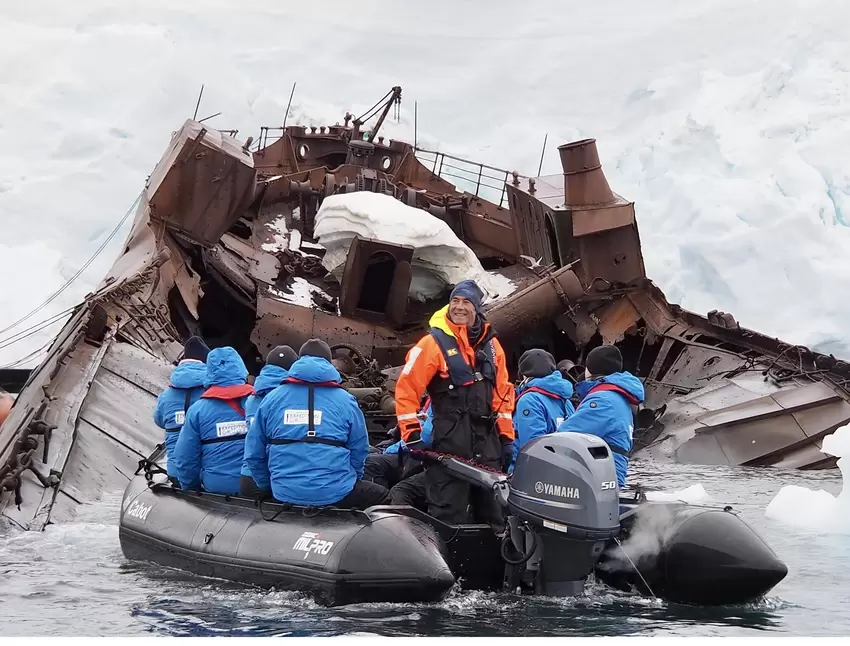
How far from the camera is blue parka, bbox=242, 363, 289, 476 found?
7047mm

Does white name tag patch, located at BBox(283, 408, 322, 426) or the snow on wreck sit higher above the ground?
the snow on wreck

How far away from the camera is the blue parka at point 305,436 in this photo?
6.42 metres

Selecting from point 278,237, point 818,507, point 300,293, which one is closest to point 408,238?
point 300,293

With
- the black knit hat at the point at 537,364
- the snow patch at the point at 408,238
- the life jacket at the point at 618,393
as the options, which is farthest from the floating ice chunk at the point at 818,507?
the snow patch at the point at 408,238

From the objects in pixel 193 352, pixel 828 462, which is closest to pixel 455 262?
pixel 828 462

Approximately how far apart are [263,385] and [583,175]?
8564 millimetres

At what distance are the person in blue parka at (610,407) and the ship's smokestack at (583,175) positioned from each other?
811cm

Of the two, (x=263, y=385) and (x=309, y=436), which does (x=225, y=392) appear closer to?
(x=263, y=385)

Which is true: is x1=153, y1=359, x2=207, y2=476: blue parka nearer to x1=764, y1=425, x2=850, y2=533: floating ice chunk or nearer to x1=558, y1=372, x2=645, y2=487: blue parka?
x1=558, y1=372, x2=645, y2=487: blue parka

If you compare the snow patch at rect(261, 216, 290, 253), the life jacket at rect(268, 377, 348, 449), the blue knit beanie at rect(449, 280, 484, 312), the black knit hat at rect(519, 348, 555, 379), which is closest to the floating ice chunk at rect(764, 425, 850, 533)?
the black knit hat at rect(519, 348, 555, 379)

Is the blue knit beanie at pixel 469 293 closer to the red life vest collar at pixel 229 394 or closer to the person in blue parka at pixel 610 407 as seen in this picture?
the person in blue parka at pixel 610 407

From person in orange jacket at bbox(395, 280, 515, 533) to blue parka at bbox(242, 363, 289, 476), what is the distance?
91cm

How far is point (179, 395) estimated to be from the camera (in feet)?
26.7

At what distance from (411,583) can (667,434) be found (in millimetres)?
7253
